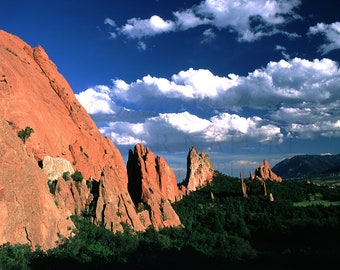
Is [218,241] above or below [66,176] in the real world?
below

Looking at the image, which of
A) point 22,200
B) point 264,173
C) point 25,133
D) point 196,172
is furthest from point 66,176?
point 264,173

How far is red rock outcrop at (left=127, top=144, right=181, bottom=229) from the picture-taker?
77250 mm

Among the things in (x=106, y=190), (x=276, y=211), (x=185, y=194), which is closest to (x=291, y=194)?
(x=276, y=211)

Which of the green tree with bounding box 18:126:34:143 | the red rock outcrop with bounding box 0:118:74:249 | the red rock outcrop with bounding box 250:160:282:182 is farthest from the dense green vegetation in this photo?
the red rock outcrop with bounding box 250:160:282:182

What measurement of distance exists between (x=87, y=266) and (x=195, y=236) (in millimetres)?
32608

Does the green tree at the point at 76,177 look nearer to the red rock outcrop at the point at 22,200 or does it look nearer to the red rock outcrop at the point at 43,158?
the red rock outcrop at the point at 43,158

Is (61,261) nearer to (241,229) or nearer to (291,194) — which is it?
(241,229)

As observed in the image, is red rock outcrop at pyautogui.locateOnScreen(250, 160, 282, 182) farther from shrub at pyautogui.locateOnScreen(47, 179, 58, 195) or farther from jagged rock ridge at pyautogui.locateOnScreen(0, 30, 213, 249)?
shrub at pyautogui.locateOnScreen(47, 179, 58, 195)

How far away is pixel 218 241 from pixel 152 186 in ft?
71.6

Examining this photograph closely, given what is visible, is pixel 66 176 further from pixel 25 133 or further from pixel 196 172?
pixel 196 172

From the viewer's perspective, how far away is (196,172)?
6294 inches

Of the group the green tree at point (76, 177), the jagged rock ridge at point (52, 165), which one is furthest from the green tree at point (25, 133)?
the green tree at point (76, 177)

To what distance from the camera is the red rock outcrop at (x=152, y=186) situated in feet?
253

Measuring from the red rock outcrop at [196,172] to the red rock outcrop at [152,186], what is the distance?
2986 centimetres
